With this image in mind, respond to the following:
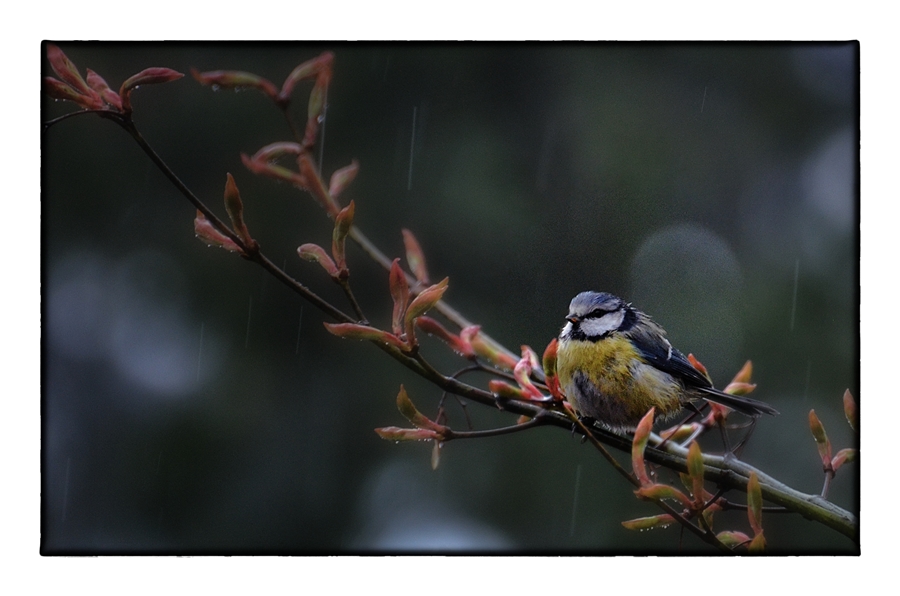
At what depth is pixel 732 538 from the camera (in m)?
1.73

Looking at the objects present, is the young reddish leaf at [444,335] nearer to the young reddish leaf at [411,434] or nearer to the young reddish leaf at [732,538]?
the young reddish leaf at [411,434]

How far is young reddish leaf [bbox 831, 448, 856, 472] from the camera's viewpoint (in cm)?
186

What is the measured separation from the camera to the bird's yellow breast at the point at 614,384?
1.85 meters

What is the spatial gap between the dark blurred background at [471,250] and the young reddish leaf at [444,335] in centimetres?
35

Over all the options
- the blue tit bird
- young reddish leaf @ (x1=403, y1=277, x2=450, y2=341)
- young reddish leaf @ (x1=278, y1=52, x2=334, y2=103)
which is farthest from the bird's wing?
young reddish leaf @ (x1=278, y1=52, x2=334, y2=103)

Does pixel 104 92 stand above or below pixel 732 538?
above

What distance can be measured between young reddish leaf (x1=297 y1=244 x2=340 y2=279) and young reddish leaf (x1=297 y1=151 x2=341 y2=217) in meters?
0.18

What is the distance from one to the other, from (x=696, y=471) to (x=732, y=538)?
23cm

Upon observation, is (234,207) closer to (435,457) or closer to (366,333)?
(366,333)

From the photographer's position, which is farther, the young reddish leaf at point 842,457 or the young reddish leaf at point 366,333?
the young reddish leaf at point 842,457

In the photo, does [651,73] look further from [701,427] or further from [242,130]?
[242,130]

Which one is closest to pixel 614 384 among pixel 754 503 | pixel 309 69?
pixel 754 503

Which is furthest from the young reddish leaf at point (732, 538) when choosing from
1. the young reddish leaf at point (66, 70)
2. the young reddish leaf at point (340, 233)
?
the young reddish leaf at point (66, 70)

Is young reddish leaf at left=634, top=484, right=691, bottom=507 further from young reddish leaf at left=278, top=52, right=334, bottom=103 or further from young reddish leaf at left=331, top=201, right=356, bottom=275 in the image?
young reddish leaf at left=278, top=52, right=334, bottom=103
